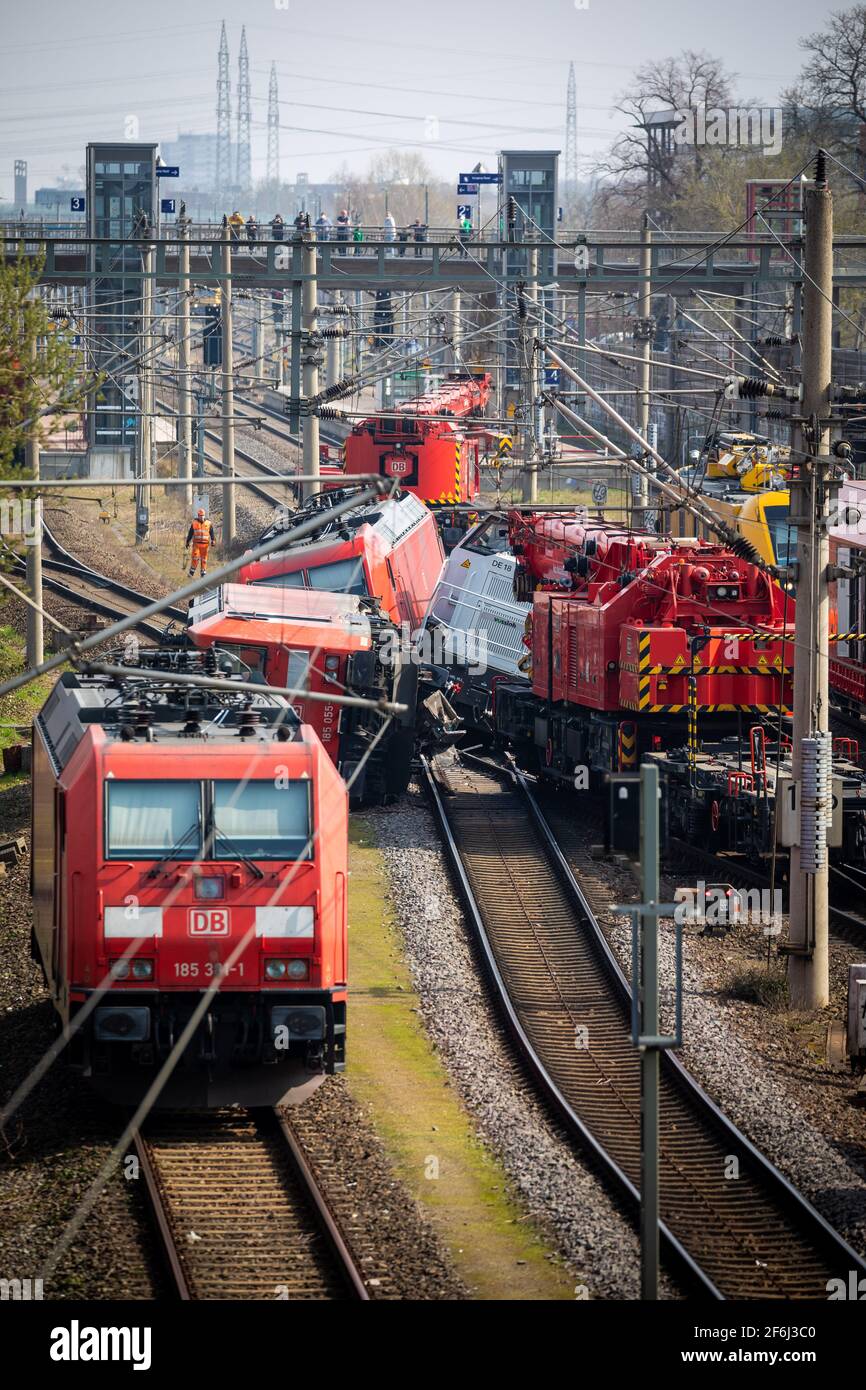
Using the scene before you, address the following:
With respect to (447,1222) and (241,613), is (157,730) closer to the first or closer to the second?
(447,1222)

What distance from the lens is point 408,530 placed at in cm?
3147

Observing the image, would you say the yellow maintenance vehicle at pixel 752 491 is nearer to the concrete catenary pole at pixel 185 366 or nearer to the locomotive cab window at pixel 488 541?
the locomotive cab window at pixel 488 541

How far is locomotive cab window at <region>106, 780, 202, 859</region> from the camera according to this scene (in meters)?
13.2

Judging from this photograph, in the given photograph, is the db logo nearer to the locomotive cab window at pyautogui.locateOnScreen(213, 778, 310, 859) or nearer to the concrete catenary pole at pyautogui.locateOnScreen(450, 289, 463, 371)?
the locomotive cab window at pyautogui.locateOnScreen(213, 778, 310, 859)

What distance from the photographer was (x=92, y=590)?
39062 millimetres

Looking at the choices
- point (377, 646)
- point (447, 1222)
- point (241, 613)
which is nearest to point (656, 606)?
point (377, 646)

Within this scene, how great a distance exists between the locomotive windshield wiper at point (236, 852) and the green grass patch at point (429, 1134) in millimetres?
2203

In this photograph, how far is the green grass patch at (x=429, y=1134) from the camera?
37.4 ft

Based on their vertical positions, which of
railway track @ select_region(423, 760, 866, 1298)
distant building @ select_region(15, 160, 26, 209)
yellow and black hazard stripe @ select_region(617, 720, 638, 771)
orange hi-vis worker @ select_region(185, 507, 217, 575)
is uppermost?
distant building @ select_region(15, 160, 26, 209)

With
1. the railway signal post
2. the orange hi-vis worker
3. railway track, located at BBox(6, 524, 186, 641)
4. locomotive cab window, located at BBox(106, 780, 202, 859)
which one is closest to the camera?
the railway signal post

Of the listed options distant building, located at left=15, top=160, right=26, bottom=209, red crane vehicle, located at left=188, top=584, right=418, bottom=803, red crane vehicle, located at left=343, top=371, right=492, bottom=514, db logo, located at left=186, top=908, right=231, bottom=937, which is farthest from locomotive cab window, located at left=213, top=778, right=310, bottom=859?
distant building, located at left=15, top=160, right=26, bottom=209

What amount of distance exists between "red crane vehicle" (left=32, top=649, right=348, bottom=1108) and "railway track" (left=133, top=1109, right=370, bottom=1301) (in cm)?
33

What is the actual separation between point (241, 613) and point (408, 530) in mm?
7989
